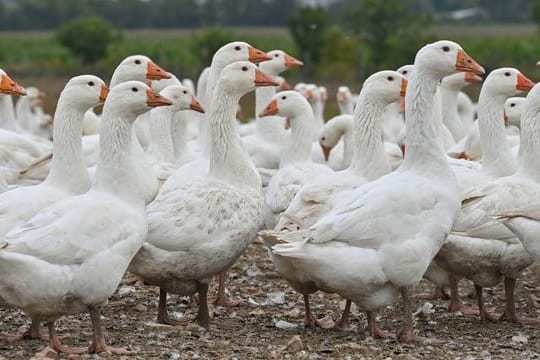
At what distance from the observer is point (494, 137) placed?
38.2 ft

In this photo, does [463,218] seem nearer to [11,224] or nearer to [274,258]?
[274,258]

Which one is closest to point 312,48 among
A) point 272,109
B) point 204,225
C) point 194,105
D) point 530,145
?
point 272,109

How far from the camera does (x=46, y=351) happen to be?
821cm

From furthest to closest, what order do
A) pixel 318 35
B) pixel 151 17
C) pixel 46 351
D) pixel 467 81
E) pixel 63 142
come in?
pixel 151 17
pixel 318 35
pixel 467 81
pixel 63 142
pixel 46 351

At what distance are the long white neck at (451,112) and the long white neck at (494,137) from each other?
168 inches

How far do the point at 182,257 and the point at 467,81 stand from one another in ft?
24.1

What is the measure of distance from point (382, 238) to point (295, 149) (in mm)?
3971

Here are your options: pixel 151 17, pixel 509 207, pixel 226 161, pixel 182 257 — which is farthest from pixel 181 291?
pixel 151 17

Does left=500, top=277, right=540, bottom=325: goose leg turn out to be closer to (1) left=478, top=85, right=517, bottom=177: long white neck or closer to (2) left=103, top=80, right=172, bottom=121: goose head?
(1) left=478, top=85, right=517, bottom=177: long white neck

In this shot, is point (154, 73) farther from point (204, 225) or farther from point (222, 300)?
point (204, 225)

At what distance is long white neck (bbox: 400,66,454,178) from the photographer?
9445mm

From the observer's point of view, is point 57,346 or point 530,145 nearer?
point 57,346

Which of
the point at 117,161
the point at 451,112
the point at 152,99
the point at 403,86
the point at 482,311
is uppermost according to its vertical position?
A: the point at 152,99

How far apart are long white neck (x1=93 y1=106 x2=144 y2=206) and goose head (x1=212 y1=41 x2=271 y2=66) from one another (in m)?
3.95
